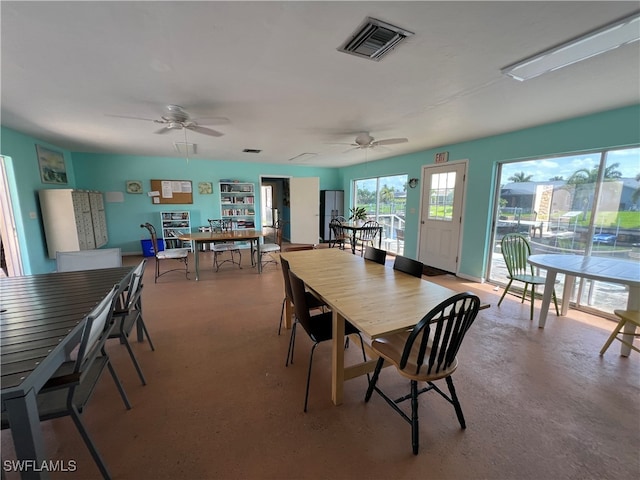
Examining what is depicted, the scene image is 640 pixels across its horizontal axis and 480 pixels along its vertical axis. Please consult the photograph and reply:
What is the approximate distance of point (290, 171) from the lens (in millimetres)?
7367

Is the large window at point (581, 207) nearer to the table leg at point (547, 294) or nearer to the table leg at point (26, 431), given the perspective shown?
the table leg at point (547, 294)

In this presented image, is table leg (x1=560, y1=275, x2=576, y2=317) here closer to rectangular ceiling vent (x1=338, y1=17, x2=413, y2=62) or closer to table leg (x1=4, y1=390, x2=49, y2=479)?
rectangular ceiling vent (x1=338, y1=17, x2=413, y2=62)

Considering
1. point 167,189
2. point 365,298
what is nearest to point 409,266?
point 365,298

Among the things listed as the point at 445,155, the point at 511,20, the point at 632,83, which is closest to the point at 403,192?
the point at 445,155

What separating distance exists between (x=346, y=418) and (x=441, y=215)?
4202 mm

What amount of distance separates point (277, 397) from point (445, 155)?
470 cm

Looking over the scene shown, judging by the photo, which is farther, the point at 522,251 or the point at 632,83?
the point at 522,251

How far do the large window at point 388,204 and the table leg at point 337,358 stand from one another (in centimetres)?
462

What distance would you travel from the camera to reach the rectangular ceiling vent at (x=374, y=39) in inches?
57.2

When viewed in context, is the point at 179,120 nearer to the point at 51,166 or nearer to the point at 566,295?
the point at 51,166

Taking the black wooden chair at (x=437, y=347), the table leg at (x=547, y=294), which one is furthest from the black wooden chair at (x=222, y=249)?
the table leg at (x=547, y=294)

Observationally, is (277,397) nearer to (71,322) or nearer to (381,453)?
(381,453)

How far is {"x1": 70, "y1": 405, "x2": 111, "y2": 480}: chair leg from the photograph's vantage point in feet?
3.72

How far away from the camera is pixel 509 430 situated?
1.55 metres
